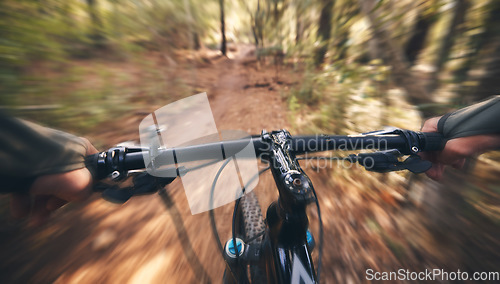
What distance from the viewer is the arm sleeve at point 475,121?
0.92 metres

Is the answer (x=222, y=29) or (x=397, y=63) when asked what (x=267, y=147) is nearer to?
(x=397, y=63)

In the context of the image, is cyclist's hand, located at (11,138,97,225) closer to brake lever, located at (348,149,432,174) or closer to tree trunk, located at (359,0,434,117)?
brake lever, located at (348,149,432,174)

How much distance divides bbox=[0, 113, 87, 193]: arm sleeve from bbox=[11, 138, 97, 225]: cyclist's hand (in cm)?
4

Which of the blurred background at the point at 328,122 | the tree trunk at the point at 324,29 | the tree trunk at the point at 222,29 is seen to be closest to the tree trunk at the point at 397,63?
the blurred background at the point at 328,122

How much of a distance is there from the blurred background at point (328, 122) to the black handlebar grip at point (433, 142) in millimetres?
1279

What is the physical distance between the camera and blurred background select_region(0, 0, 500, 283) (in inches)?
67.4

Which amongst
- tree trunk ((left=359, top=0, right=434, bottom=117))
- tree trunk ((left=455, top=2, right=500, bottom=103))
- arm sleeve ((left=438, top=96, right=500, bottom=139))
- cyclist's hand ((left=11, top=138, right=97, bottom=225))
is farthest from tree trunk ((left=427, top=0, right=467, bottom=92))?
cyclist's hand ((left=11, top=138, right=97, bottom=225))

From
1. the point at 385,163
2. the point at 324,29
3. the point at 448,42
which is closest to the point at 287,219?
the point at 385,163

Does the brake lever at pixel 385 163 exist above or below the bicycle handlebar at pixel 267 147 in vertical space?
below

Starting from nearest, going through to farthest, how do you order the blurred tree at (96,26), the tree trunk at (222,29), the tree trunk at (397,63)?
the tree trunk at (397,63) < the blurred tree at (96,26) < the tree trunk at (222,29)

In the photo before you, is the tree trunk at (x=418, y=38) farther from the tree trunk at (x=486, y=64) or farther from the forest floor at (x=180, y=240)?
the forest floor at (x=180, y=240)

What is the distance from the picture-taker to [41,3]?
303cm

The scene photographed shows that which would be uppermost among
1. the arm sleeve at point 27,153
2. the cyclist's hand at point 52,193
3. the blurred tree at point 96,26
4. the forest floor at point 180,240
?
the blurred tree at point 96,26

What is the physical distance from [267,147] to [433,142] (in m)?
1.04
